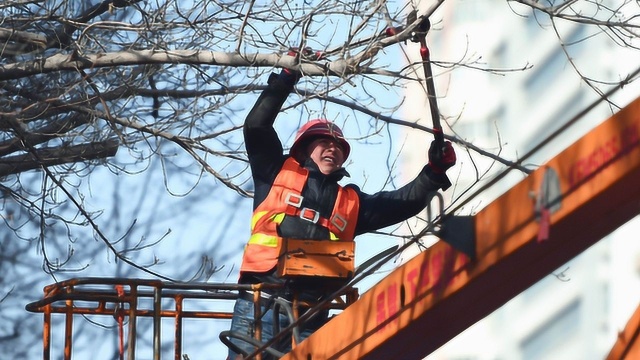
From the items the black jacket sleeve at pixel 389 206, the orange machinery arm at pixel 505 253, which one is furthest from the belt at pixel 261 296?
the orange machinery arm at pixel 505 253

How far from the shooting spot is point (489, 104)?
9008mm

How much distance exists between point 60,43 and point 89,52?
49 cm

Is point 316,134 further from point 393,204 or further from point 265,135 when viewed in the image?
point 393,204

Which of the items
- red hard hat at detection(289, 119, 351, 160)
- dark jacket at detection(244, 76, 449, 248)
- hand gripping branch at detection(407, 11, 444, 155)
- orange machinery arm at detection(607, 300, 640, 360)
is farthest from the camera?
red hard hat at detection(289, 119, 351, 160)

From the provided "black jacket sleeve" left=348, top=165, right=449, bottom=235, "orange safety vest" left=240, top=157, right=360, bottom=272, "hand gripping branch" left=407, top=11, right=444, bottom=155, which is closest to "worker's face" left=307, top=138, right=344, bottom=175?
"orange safety vest" left=240, top=157, right=360, bottom=272

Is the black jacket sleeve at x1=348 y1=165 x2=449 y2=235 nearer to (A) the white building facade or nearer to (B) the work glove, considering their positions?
(B) the work glove

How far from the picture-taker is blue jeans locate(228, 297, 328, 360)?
7156mm

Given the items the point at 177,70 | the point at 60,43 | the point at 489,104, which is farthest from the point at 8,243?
the point at 489,104

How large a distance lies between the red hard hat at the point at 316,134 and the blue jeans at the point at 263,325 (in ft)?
3.22

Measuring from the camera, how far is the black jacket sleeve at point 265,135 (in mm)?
7488

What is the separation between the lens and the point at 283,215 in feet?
24.6

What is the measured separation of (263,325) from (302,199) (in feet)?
2.36

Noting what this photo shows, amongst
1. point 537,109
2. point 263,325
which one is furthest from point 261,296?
point 537,109

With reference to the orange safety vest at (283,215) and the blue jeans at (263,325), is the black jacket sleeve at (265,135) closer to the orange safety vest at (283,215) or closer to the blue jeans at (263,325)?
the orange safety vest at (283,215)
